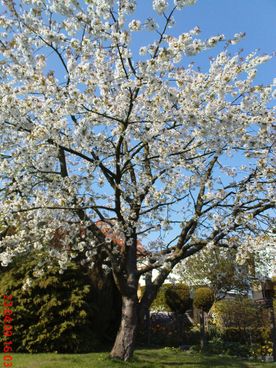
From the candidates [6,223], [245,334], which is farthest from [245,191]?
[245,334]

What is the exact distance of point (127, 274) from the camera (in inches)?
323

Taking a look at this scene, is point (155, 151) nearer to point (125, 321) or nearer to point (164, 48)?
point (164, 48)

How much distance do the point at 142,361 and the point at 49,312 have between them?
2.47 m

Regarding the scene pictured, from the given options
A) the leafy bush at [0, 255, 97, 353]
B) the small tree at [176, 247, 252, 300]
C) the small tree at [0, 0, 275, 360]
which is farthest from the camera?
the small tree at [176, 247, 252, 300]

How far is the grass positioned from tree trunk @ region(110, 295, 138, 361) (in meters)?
0.21

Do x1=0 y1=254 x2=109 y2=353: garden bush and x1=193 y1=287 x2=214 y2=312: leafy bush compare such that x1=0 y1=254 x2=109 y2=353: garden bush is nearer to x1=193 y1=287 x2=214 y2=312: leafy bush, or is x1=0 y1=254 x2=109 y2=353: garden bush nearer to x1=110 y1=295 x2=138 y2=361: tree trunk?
x1=110 y1=295 x2=138 y2=361: tree trunk

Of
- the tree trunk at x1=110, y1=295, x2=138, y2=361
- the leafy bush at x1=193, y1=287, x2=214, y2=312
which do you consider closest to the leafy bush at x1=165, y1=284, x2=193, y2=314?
the leafy bush at x1=193, y1=287, x2=214, y2=312

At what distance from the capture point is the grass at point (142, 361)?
7.38 metres

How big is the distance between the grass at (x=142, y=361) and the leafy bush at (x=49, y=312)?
24.6 inches

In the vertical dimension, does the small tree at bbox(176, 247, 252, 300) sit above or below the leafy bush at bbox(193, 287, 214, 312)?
above

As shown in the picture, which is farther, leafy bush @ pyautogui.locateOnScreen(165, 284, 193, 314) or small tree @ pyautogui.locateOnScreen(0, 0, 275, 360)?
leafy bush @ pyautogui.locateOnScreen(165, 284, 193, 314)

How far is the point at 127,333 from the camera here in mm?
7926

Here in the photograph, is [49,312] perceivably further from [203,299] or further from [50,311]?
[203,299]

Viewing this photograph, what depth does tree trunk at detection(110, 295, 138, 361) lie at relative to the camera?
7867 mm
